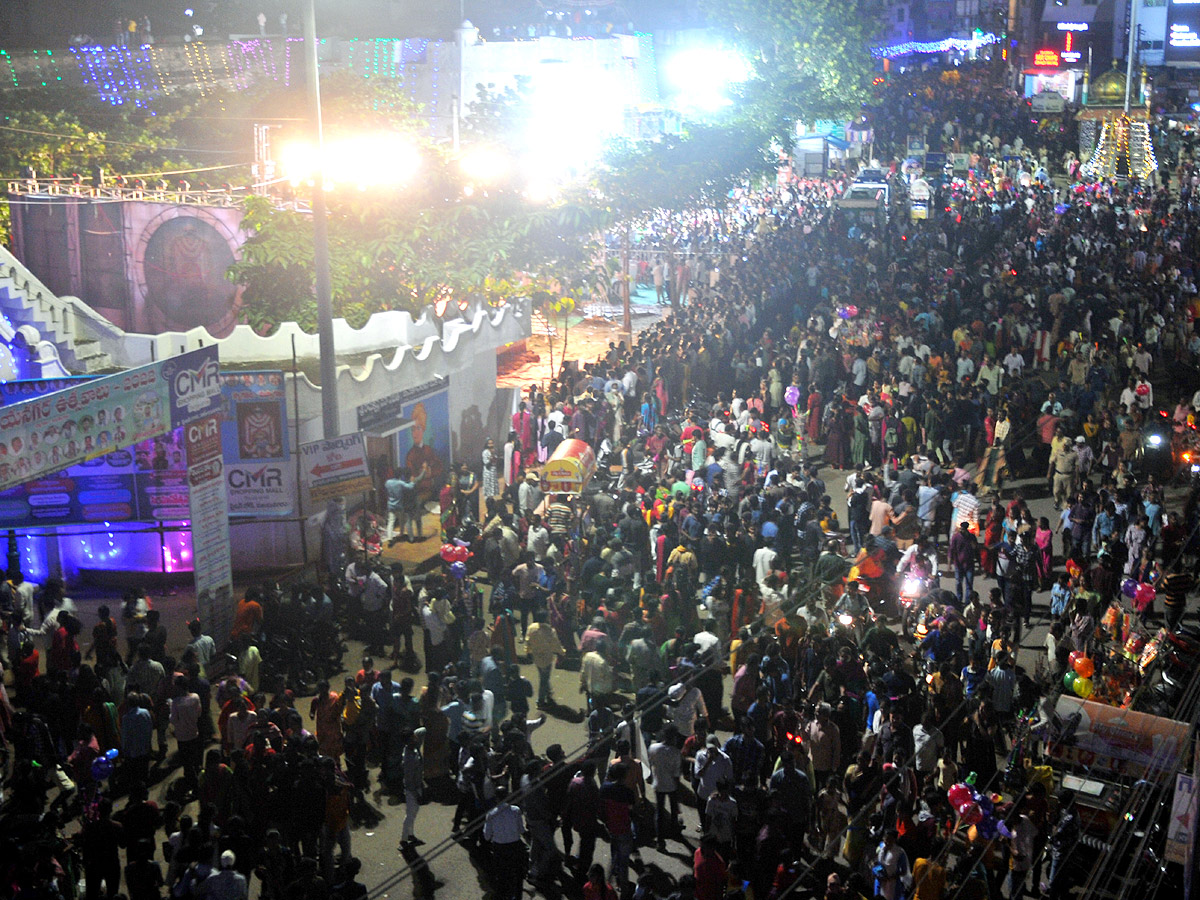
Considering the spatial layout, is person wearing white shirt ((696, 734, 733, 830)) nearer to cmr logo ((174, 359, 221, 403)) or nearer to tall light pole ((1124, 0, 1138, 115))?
cmr logo ((174, 359, 221, 403))

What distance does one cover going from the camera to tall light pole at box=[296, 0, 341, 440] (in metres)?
15.2

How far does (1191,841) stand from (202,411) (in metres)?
11.2

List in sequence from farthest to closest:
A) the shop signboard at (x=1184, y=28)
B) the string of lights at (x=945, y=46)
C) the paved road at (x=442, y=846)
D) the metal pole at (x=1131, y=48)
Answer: the string of lights at (x=945, y=46)
the shop signboard at (x=1184, y=28)
the metal pole at (x=1131, y=48)
the paved road at (x=442, y=846)

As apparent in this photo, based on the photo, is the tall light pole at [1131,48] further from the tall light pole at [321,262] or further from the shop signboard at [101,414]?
the shop signboard at [101,414]

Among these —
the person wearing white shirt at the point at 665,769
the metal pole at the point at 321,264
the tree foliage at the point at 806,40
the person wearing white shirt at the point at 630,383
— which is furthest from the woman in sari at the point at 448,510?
the tree foliage at the point at 806,40

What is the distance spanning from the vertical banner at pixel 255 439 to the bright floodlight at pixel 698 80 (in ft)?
136

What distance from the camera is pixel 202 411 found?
15.0m

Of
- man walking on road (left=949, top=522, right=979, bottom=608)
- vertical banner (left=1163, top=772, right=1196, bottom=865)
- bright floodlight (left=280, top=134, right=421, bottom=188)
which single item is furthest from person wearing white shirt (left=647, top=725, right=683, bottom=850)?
bright floodlight (left=280, top=134, right=421, bottom=188)

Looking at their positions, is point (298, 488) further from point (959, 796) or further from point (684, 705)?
point (959, 796)

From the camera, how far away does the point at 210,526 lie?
49.3 feet

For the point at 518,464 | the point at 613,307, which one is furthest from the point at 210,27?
the point at 518,464

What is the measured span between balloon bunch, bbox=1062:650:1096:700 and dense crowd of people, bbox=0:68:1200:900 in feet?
0.12

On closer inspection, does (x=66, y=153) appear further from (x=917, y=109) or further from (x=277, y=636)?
(x=917, y=109)

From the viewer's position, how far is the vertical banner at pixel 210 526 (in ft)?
48.3
